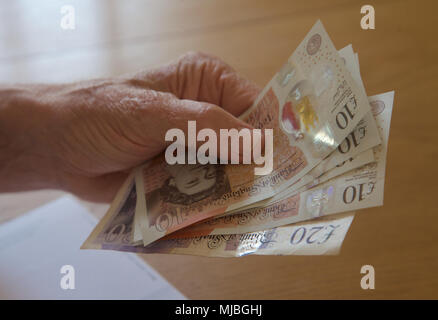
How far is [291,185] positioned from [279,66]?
1.47 ft

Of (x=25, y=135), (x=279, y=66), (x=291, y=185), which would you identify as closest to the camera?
(x=291, y=185)

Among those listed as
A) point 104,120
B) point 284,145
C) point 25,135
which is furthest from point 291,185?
point 25,135

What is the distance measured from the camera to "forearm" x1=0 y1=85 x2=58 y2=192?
640 mm

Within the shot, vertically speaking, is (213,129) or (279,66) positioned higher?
(279,66)

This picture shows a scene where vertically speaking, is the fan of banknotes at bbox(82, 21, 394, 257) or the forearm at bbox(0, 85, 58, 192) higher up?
the forearm at bbox(0, 85, 58, 192)

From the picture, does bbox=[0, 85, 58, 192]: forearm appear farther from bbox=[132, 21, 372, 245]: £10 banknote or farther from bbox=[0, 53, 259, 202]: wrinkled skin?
bbox=[132, 21, 372, 245]: £10 banknote

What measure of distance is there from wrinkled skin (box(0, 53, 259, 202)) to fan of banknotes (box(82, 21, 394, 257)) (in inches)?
2.9

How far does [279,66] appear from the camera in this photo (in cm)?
89

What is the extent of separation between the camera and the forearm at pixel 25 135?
64cm

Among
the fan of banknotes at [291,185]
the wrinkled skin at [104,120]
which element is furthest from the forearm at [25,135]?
the fan of banknotes at [291,185]

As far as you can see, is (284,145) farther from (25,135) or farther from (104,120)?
(25,135)

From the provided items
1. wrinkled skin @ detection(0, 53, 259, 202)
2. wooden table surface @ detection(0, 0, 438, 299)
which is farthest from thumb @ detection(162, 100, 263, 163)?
wooden table surface @ detection(0, 0, 438, 299)
